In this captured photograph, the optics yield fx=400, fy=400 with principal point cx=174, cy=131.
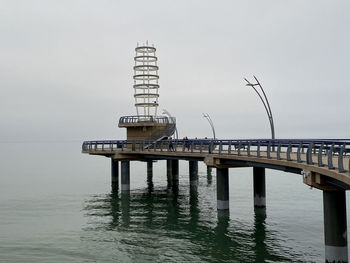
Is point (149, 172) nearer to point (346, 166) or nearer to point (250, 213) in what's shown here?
point (250, 213)

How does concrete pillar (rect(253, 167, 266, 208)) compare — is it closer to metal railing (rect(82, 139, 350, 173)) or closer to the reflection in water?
the reflection in water

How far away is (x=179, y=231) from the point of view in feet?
84.7

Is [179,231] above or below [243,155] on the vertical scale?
below

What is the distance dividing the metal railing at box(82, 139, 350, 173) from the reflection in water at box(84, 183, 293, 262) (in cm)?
484

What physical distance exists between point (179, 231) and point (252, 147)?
26.5 ft

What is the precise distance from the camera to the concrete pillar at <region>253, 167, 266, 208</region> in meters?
31.0

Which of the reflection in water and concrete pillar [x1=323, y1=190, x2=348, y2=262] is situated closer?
concrete pillar [x1=323, y1=190, x2=348, y2=262]

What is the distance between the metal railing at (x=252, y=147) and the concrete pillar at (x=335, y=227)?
5.23ft

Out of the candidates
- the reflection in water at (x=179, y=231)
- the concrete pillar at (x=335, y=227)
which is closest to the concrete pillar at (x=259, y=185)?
the reflection in water at (x=179, y=231)

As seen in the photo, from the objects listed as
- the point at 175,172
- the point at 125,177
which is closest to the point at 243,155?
the point at 125,177

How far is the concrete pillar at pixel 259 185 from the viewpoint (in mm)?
31047

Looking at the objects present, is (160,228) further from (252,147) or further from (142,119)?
(142,119)

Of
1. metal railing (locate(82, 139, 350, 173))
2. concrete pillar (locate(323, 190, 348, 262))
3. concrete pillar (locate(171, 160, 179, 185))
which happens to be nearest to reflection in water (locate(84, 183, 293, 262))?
concrete pillar (locate(323, 190, 348, 262))

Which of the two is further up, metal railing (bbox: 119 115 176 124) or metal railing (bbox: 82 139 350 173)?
metal railing (bbox: 119 115 176 124)
